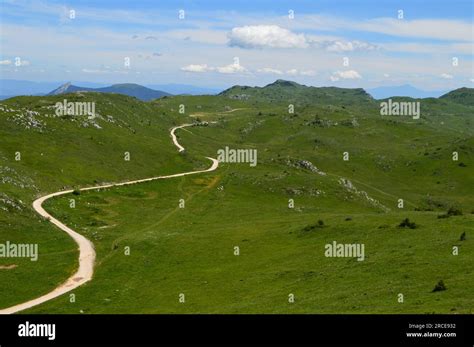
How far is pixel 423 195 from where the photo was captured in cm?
15725

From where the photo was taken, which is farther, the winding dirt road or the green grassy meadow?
the winding dirt road

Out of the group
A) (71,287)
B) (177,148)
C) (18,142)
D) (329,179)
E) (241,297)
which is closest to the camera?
(241,297)

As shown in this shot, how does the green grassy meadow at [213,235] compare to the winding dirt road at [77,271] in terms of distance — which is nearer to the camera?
the green grassy meadow at [213,235]

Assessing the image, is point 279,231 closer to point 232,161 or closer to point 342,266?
point 342,266

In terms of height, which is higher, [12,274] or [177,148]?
[177,148]

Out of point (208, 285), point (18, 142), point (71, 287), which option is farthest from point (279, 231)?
point (18, 142)

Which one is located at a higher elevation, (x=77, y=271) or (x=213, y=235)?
(x=213, y=235)

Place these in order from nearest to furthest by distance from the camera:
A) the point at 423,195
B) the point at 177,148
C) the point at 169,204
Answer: the point at 169,204 → the point at 423,195 → the point at 177,148

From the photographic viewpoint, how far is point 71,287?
54.9 metres

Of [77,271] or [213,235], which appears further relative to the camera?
[213,235]

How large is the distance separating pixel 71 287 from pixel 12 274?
8.27 metres
